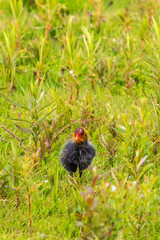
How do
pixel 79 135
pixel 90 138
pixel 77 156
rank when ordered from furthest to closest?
pixel 90 138, pixel 77 156, pixel 79 135

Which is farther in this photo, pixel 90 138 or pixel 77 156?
pixel 90 138

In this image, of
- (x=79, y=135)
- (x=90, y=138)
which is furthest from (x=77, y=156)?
(x=90, y=138)

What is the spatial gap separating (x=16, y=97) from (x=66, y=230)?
2587 mm

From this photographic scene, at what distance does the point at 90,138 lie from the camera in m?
4.17

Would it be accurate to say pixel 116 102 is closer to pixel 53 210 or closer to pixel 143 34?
pixel 143 34

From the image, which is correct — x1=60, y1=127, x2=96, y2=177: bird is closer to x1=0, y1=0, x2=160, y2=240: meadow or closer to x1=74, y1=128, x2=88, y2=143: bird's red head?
x1=74, y1=128, x2=88, y2=143: bird's red head

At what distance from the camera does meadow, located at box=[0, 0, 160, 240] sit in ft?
8.94

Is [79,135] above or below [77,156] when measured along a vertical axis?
above

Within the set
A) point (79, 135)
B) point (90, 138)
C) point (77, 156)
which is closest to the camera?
point (79, 135)

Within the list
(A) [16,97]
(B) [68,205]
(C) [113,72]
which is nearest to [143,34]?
(C) [113,72]

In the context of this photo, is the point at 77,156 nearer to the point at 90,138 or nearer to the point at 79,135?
the point at 79,135

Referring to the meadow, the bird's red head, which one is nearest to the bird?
the bird's red head

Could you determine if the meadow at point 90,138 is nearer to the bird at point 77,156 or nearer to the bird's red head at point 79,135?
the bird at point 77,156

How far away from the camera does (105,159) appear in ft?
13.0
